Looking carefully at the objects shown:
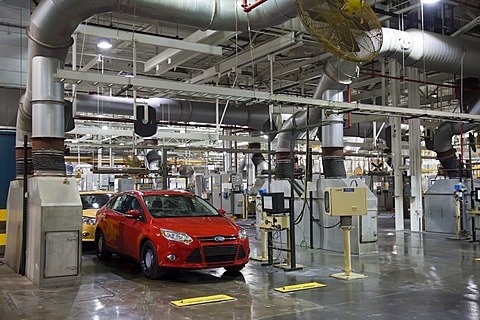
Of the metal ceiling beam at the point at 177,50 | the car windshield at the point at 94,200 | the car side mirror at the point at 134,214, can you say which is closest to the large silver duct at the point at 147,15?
the metal ceiling beam at the point at 177,50

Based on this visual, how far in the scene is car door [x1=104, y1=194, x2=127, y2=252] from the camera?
8.70 meters

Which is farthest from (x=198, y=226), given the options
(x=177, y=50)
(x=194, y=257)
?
(x=177, y=50)

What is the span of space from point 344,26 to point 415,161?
947cm

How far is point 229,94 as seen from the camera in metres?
7.57

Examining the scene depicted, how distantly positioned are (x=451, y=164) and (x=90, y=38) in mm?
11613

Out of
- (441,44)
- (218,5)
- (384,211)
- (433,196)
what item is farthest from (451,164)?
(218,5)

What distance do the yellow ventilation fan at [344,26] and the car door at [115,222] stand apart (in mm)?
4947

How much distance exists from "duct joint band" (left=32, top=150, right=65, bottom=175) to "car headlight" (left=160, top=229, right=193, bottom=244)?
1989mm

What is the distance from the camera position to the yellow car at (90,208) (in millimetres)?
10430

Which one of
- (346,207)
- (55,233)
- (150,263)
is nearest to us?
(55,233)

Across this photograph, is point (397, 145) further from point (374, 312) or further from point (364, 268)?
point (374, 312)

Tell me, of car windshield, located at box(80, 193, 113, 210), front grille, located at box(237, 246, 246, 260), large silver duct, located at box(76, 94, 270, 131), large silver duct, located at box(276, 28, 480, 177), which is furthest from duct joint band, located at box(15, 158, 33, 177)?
large silver duct, located at box(276, 28, 480, 177)

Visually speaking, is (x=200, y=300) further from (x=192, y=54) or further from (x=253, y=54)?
(x=192, y=54)

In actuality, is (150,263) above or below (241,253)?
below
